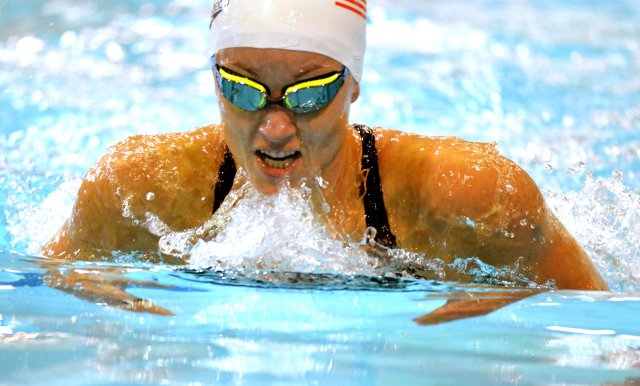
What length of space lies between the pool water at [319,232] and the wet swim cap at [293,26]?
0.51 metres

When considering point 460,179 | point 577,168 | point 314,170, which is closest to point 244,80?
point 314,170

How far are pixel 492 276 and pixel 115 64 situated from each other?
3.91 m

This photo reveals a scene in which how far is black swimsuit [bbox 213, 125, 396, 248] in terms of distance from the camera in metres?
2.51

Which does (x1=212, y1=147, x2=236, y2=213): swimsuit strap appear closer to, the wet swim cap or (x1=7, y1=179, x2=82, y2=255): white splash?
the wet swim cap

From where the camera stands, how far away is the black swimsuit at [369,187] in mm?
2506

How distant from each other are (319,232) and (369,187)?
7.9 inches

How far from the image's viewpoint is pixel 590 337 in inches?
73.2

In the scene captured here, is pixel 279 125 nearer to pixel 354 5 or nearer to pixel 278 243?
pixel 278 243

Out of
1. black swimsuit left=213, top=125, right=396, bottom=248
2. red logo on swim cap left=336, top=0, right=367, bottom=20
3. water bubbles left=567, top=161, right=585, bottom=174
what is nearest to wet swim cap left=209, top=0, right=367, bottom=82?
red logo on swim cap left=336, top=0, right=367, bottom=20

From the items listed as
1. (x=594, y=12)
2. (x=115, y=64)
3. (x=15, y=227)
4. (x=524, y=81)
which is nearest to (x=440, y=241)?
(x=15, y=227)

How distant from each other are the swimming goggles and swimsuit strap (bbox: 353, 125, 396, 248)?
12.2 inches

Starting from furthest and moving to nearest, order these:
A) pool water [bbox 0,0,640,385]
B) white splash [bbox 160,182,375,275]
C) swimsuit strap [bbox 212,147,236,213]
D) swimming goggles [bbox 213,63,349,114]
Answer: swimsuit strap [bbox 212,147,236,213], white splash [bbox 160,182,375,275], swimming goggles [bbox 213,63,349,114], pool water [bbox 0,0,640,385]

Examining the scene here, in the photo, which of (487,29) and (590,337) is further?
(487,29)

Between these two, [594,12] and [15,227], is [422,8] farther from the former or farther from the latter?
[15,227]
